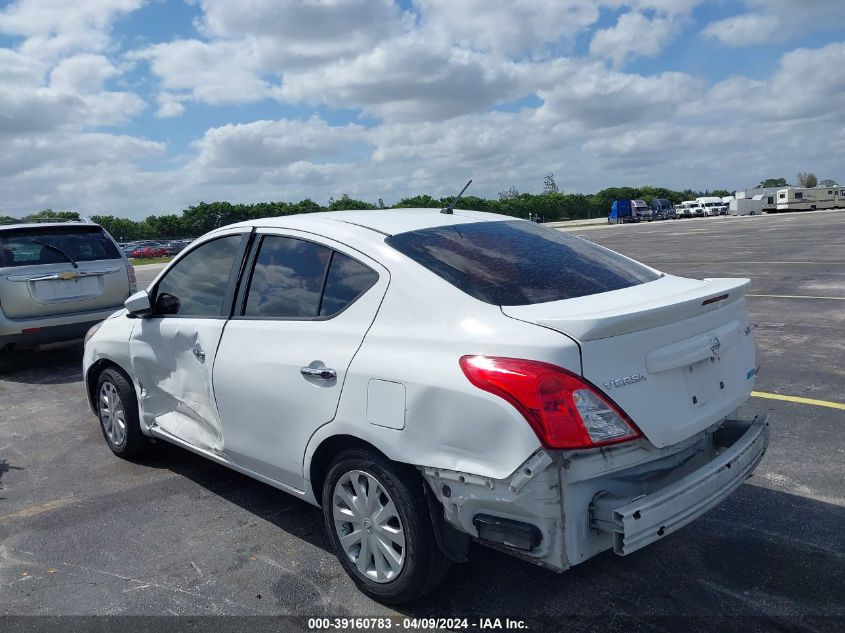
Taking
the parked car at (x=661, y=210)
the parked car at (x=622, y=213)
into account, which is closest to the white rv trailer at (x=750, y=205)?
the parked car at (x=661, y=210)

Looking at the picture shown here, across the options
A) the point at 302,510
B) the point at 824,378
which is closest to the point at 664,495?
the point at 302,510

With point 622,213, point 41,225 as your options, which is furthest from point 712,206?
point 41,225

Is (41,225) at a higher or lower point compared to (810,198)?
lower

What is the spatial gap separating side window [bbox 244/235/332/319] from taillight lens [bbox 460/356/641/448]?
4.01 ft

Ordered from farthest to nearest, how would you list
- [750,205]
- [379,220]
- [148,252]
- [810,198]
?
[750,205], [810,198], [148,252], [379,220]

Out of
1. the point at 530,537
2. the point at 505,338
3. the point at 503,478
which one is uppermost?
the point at 505,338

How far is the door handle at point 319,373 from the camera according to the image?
3.02 m

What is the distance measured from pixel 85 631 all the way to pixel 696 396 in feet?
9.02

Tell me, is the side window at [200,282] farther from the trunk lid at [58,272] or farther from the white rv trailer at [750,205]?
the white rv trailer at [750,205]

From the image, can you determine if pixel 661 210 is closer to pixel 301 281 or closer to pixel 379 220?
pixel 379 220

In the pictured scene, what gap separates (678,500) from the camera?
2564 mm

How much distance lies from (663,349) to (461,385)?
2.62 feet

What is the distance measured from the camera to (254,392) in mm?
3441

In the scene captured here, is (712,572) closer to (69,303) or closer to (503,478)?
(503,478)
